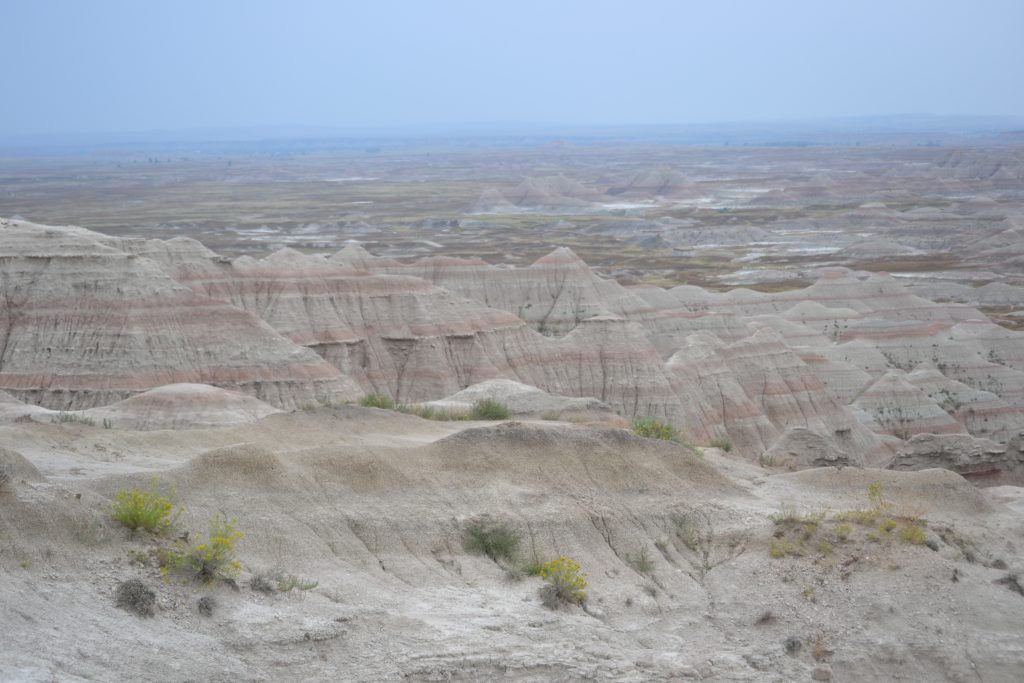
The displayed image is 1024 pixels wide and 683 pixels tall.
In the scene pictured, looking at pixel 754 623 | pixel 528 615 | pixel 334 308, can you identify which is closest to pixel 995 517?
pixel 754 623

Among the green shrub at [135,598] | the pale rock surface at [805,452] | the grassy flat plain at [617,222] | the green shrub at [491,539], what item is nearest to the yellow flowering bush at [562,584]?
the green shrub at [491,539]

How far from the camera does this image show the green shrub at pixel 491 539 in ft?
57.7

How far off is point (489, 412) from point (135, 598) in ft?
50.8

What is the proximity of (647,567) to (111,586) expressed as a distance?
788 centimetres

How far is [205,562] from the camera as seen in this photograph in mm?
14570

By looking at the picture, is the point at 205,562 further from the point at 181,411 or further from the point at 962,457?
the point at 962,457

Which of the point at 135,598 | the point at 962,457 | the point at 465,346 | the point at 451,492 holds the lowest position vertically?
the point at 962,457

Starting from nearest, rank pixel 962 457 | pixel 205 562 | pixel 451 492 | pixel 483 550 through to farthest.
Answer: pixel 205 562 < pixel 483 550 < pixel 451 492 < pixel 962 457

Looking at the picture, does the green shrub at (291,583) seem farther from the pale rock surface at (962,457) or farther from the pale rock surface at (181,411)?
the pale rock surface at (962,457)

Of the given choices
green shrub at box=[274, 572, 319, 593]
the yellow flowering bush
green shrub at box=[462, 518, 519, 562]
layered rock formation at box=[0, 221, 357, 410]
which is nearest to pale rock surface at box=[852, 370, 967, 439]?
layered rock formation at box=[0, 221, 357, 410]

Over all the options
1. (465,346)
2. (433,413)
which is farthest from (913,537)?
(465,346)

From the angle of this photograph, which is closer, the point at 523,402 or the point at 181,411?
the point at 181,411

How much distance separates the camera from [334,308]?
49094mm

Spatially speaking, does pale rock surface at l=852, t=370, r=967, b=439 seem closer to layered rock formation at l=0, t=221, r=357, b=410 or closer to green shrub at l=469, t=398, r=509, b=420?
layered rock formation at l=0, t=221, r=357, b=410
